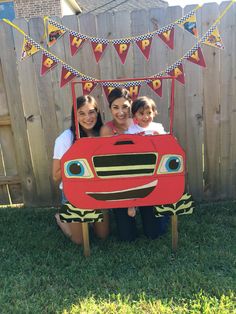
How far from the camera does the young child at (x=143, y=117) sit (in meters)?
2.61

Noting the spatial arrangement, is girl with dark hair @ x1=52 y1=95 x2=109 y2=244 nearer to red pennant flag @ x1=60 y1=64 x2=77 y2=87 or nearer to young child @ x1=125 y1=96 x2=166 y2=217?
young child @ x1=125 y1=96 x2=166 y2=217

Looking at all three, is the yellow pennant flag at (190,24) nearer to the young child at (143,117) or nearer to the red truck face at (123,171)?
the young child at (143,117)

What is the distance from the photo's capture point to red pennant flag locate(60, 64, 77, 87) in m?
3.12

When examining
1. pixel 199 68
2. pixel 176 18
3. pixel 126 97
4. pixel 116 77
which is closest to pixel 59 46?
pixel 116 77

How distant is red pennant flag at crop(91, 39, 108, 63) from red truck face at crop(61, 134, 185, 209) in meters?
1.15

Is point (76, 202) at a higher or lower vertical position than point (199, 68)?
lower

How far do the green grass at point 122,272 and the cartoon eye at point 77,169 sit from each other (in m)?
0.72

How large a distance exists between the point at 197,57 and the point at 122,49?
73 centimetres

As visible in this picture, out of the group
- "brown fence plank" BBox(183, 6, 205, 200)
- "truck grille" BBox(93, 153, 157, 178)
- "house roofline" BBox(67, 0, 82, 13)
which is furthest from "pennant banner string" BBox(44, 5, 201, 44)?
"house roofline" BBox(67, 0, 82, 13)

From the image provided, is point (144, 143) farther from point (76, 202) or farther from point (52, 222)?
point (52, 222)

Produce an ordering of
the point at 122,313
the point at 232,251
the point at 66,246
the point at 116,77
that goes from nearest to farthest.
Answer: the point at 122,313, the point at 232,251, the point at 66,246, the point at 116,77

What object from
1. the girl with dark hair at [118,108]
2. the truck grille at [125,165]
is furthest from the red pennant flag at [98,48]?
the truck grille at [125,165]

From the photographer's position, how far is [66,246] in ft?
9.08

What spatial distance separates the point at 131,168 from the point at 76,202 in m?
0.49
